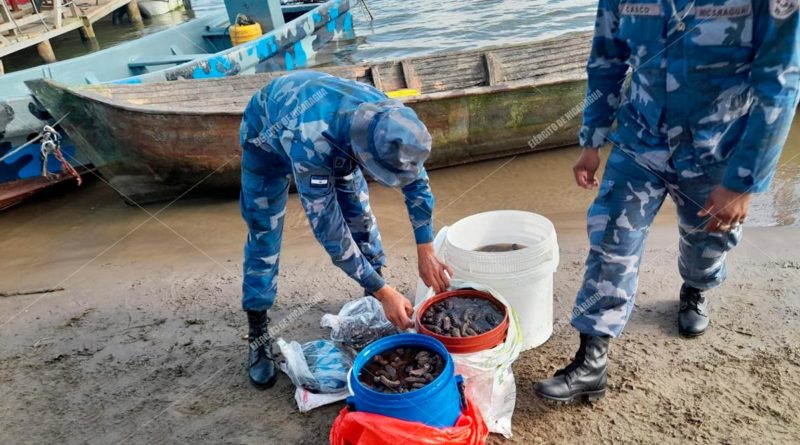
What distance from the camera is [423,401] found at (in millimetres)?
1972

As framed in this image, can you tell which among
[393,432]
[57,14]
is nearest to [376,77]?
[393,432]

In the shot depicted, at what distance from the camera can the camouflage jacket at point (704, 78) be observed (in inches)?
74.1

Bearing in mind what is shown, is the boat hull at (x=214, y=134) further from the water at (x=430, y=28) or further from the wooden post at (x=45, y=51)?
the wooden post at (x=45, y=51)

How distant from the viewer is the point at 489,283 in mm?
2797

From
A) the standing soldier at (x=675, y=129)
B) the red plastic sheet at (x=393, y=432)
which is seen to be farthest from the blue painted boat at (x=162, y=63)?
the standing soldier at (x=675, y=129)

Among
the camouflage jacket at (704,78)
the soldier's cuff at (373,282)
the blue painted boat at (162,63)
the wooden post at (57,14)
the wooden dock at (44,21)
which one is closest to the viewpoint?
the camouflage jacket at (704,78)

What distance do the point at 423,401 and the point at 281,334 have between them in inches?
63.6

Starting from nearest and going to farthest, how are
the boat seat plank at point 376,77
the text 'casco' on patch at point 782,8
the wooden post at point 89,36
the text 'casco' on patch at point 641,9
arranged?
the text 'casco' on patch at point 782,8 → the text 'casco' on patch at point 641,9 → the boat seat plank at point 376,77 → the wooden post at point 89,36

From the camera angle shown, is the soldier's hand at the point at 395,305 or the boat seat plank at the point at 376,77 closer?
the soldier's hand at the point at 395,305

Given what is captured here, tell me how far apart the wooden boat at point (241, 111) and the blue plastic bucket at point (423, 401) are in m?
3.73

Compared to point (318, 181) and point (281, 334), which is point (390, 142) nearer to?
point (318, 181)

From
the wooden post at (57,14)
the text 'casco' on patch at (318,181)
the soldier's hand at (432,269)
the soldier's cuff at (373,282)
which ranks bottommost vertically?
the soldier's hand at (432,269)

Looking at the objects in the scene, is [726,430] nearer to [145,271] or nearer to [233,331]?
[233,331]

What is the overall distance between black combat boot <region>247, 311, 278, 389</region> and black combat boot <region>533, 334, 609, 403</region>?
140cm
